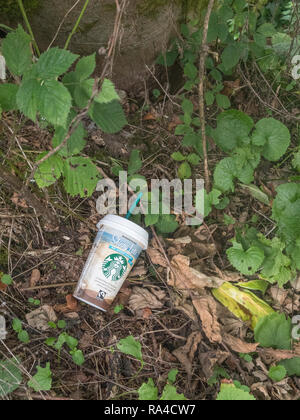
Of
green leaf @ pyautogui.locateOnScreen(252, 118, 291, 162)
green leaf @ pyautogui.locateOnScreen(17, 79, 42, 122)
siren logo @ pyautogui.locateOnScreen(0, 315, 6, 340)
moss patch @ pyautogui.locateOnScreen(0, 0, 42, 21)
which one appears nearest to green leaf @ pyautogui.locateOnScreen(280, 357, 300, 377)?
green leaf @ pyautogui.locateOnScreen(252, 118, 291, 162)

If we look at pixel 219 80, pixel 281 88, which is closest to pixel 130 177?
pixel 219 80

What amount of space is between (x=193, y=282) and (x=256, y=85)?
1229mm

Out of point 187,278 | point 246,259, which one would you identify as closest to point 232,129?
point 246,259

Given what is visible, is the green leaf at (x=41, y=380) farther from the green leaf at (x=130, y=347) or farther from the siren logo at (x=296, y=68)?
the siren logo at (x=296, y=68)

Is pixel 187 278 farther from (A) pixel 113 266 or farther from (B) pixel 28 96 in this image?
(B) pixel 28 96

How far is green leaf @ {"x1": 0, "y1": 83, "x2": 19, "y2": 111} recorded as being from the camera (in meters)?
1.22

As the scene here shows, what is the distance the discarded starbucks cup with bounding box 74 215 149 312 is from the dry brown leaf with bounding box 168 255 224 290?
225mm

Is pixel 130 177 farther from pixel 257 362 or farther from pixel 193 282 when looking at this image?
pixel 257 362

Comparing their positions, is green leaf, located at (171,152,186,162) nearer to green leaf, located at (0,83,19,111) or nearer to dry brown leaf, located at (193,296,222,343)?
dry brown leaf, located at (193,296,222,343)

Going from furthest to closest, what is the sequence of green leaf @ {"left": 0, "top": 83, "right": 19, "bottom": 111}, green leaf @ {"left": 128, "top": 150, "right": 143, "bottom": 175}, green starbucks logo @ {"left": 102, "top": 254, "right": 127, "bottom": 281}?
green leaf @ {"left": 128, "top": 150, "right": 143, "bottom": 175} → green starbucks logo @ {"left": 102, "top": 254, "right": 127, "bottom": 281} → green leaf @ {"left": 0, "top": 83, "right": 19, "bottom": 111}

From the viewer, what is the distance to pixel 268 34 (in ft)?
6.08

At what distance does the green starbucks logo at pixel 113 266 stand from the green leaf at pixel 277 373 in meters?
0.74

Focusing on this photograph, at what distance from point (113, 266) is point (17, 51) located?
884 mm

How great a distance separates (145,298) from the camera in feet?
5.51
